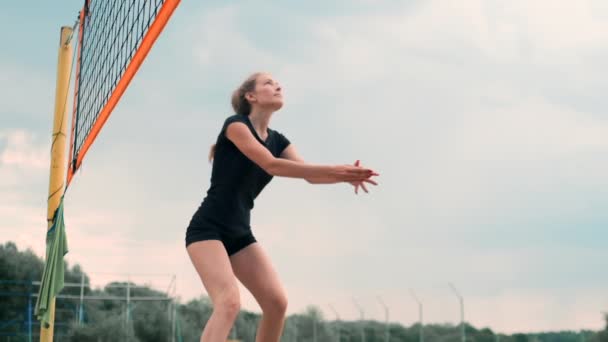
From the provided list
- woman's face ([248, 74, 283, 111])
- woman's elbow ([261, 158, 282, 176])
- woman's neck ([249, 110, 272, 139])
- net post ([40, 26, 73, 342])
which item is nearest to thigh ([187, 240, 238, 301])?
woman's elbow ([261, 158, 282, 176])

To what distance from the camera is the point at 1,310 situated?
2205 cm

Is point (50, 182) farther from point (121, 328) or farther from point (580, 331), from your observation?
point (121, 328)

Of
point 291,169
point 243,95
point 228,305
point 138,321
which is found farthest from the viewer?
point 138,321

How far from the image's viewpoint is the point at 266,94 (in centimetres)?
374

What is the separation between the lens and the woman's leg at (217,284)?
3.25m

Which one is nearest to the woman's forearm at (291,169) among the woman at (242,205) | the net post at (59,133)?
the woman at (242,205)

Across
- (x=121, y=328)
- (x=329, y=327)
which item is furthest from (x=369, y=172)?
(x=121, y=328)

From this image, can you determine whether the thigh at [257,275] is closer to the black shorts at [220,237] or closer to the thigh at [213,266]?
the black shorts at [220,237]

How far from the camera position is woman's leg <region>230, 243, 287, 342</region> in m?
3.54

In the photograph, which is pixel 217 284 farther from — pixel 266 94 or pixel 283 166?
pixel 266 94

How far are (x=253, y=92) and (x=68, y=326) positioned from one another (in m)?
19.1

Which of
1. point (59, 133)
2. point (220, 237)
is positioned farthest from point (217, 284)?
point (59, 133)

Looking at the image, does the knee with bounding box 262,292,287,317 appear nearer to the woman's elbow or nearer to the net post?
the woman's elbow

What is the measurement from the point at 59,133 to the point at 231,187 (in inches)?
186
